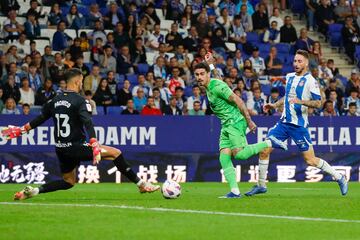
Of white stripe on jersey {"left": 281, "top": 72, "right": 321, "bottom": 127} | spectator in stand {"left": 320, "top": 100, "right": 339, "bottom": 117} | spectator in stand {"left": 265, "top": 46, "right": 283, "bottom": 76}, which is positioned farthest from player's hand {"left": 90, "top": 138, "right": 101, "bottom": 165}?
spectator in stand {"left": 265, "top": 46, "right": 283, "bottom": 76}

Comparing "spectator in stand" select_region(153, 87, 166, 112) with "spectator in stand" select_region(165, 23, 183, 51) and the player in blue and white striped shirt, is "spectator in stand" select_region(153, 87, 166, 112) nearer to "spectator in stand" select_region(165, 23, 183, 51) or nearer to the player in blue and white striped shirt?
"spectator in stand" select_region(165, 23, 183, 51)

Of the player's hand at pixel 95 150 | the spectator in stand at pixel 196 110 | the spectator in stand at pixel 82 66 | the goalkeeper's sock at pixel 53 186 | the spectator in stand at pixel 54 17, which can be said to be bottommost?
the goalkeeper's sock at pixel 53 186

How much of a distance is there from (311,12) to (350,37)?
5.30 feet

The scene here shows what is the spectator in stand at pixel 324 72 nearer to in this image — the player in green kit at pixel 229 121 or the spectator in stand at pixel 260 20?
the spectator in stand at pixel 260 20

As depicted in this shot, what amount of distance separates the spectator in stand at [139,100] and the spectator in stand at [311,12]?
9165 mm

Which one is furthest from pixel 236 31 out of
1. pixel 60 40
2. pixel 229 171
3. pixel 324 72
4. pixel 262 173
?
pixel 229 171

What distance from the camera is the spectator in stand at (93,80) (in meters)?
26.7

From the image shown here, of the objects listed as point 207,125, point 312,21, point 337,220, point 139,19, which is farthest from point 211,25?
point 337,220

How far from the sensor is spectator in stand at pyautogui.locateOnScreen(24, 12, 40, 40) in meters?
28.4

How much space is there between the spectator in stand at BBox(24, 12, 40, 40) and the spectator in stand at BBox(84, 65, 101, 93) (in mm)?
2633

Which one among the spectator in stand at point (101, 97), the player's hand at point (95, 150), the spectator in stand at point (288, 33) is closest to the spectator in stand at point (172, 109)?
the spectator in stand at point (101, 97)

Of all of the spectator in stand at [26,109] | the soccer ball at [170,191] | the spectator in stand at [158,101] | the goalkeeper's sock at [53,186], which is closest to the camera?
the goalkeeper's sock at [53,186]

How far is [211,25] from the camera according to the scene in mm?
30969

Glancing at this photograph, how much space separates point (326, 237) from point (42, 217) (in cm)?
353
